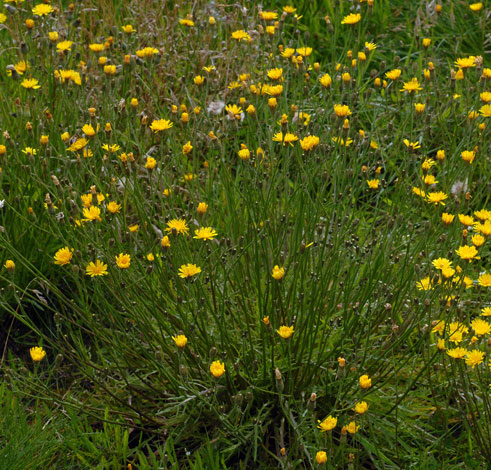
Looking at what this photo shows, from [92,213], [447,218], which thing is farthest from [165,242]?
[447,218]

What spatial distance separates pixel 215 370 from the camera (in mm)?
2141

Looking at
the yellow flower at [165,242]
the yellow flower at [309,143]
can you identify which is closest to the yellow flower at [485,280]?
the yellow flower at [309,143]

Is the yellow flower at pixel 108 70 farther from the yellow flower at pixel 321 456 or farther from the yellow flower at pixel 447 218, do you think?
the yellow flower at pixel 321 456

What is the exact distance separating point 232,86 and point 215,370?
4.92 ft

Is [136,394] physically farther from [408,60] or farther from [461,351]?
[408,60]

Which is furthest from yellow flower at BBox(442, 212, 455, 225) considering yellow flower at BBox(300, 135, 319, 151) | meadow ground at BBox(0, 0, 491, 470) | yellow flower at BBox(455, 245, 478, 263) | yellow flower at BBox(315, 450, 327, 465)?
yellow flower at BBox(315, 450, 327, 465)

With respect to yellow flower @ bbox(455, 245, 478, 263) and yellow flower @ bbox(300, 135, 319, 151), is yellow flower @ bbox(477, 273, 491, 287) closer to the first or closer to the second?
yellow flower @ bbox(455, 245, 478, 263)

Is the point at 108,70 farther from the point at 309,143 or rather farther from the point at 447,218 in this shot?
the point at 447,218

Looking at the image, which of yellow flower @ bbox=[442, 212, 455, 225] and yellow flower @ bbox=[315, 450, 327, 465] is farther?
yellow flower @ bbox=[442, 212, 455, 225]

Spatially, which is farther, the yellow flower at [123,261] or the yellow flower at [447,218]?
the yellow flower at [447,218]

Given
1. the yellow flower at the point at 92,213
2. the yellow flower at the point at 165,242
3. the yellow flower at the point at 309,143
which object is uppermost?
the yellow flower at the point at 309,143

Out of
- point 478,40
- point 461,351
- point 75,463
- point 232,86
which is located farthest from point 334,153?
point 478,40

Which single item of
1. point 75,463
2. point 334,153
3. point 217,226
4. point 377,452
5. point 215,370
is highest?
point 334,153

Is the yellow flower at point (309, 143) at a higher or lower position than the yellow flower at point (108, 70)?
lower
